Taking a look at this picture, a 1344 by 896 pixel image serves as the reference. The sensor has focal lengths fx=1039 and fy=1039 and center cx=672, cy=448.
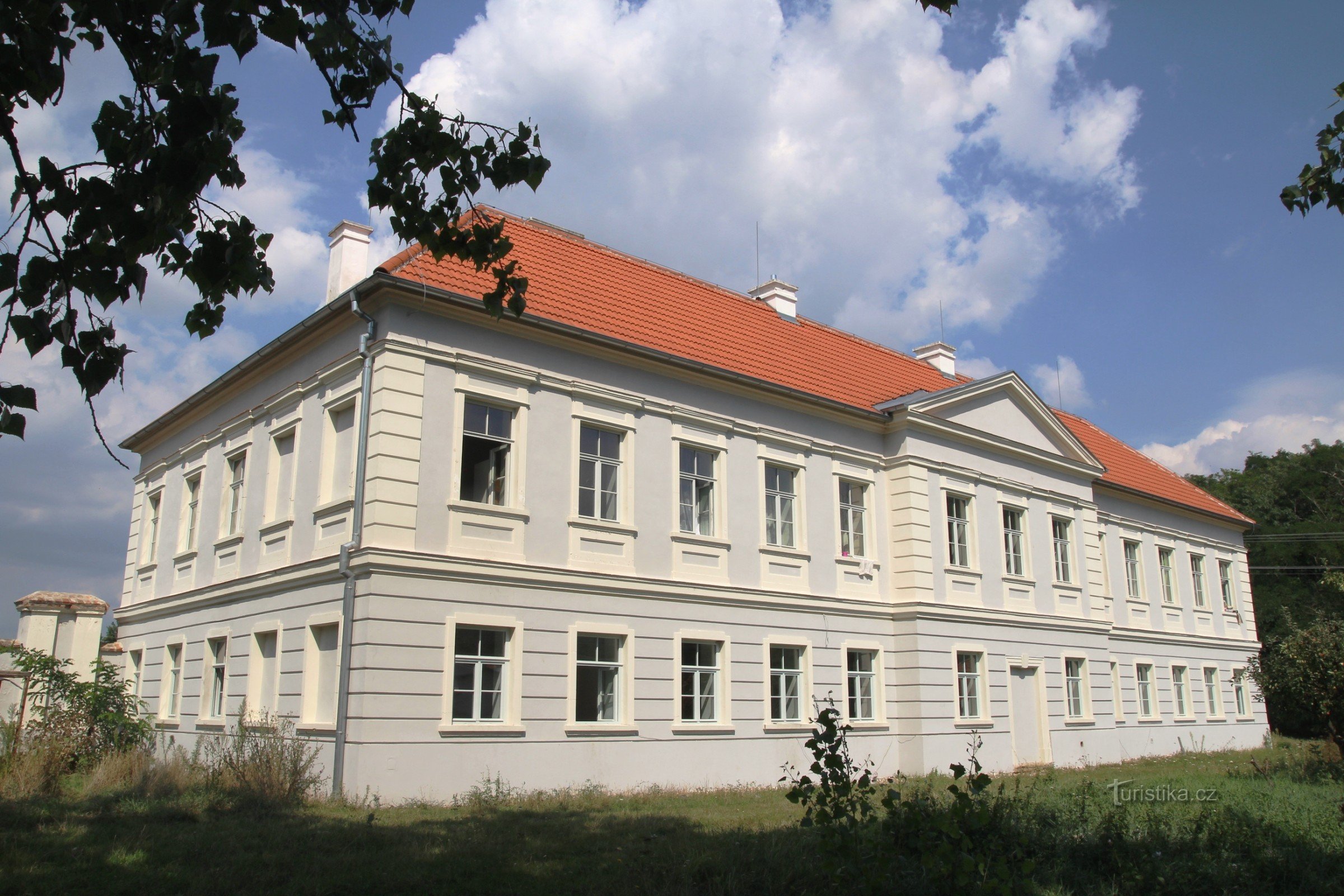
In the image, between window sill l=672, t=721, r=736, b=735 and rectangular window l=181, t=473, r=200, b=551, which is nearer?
window sill l=672, t=721, r=736, b=735

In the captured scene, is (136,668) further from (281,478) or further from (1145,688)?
(1145,688)

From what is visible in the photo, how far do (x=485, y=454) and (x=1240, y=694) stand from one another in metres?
28.8

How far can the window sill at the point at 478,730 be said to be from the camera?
47.0 ft

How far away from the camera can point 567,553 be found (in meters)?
16.3

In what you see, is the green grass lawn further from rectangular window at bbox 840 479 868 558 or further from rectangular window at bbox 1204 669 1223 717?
rectangular window at bbox 1204 669 1223 717

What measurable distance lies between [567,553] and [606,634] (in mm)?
1442

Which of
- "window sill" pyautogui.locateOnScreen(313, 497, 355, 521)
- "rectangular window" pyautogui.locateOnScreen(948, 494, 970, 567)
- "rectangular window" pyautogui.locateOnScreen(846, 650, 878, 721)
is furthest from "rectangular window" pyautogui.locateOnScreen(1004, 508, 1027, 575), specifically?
"window sill" pyautogui.locateOnScreen(313, 497, 355, 521)

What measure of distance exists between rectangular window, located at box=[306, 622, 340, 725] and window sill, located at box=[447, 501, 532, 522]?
2421 millimetres

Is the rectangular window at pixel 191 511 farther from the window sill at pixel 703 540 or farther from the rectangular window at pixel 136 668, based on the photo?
the window sill at pixel 703 540

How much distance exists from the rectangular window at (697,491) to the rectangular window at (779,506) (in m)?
1.39

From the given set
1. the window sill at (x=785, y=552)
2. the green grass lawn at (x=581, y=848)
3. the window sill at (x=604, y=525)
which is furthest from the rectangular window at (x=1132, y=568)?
the window sill at (x=604, y=525)

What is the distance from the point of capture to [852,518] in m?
21.5

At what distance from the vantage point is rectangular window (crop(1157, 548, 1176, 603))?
105 ft

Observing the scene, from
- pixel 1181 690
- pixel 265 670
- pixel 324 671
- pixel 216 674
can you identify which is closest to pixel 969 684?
pixel 1181 690
